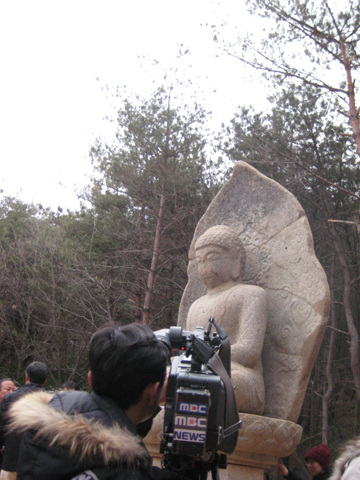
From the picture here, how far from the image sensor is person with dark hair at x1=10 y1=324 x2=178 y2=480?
4.00 ft

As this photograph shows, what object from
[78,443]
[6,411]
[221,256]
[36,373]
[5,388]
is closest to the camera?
[78,443]

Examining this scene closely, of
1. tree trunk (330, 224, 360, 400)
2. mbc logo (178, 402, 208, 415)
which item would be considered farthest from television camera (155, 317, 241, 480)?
tree trunk (330, 224, 360, 400)

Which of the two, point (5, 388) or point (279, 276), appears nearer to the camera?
point (5, 388)

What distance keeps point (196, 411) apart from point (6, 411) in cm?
179

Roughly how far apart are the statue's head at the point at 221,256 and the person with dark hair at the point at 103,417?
3278 millimetres

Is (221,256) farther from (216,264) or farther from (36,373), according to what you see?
(36,373)

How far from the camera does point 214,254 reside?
187 inches

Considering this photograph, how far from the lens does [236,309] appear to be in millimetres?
4453

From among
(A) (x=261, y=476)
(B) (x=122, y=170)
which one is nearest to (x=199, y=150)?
(B) (x=122, y=170)

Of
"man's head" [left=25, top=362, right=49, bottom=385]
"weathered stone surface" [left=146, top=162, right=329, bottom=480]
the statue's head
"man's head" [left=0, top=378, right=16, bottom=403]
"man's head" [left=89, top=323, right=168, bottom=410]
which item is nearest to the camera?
"man's head" [left=89, top=323, right=168, bottom=410]

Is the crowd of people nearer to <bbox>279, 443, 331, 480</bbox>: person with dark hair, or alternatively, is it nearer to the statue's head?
<bbox>279, 443, 331, 480</bbox>: person with dark hair

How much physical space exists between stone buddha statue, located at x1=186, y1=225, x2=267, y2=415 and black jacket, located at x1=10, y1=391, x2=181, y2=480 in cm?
265

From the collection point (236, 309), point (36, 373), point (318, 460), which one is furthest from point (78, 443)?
point (236, 309)

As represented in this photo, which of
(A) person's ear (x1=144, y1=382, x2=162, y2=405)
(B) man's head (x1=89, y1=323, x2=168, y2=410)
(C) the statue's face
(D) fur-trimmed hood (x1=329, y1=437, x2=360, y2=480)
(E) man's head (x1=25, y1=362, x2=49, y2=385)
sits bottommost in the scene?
(E) man's head (x1=25, y1=362, x2=49, y2=385)
